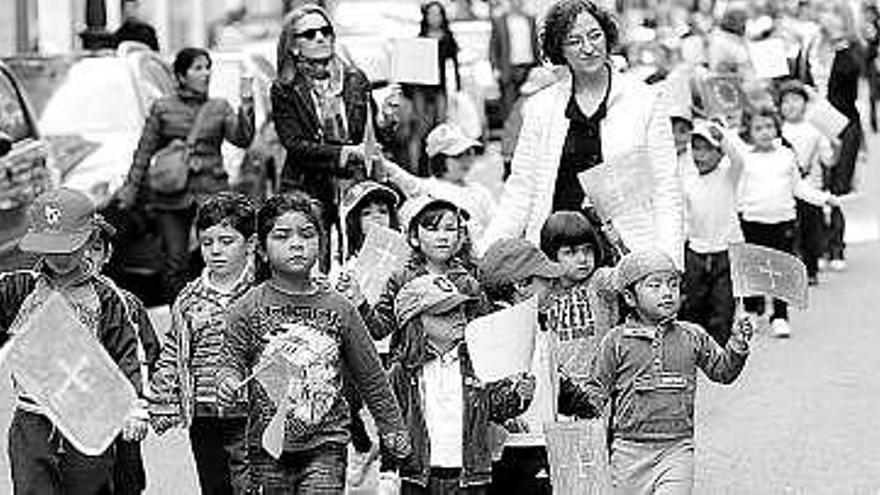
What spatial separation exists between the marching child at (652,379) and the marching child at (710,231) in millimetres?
5072

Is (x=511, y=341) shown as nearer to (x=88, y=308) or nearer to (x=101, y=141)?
(x=88, y=308)

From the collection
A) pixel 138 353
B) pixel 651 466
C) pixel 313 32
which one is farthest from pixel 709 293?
pixel 138 353

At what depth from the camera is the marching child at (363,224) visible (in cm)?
959

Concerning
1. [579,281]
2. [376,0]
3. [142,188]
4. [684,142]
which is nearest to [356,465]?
[579,281]

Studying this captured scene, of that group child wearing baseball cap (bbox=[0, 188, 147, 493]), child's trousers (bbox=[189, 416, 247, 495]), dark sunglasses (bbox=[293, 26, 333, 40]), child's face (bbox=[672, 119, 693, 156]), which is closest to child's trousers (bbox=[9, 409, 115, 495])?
child wearing baseball cap (bbox=[0, 188, 147, 493])

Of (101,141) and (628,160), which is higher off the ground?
(628,160)

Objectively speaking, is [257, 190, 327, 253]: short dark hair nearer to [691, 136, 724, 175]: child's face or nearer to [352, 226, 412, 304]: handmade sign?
[352, 226, 412, 304]: handmade sign

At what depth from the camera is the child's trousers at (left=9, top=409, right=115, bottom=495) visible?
294 inches

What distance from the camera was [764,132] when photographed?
1478 cm

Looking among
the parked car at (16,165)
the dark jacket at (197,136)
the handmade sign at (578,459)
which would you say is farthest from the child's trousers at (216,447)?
the dark jacket at (197,136)

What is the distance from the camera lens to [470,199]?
1182cm

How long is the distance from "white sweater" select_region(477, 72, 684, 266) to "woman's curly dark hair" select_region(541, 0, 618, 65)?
160mm

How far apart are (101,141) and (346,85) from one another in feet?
19.8

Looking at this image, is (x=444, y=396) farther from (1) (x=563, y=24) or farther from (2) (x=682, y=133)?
(2) (x=682, y=133)
